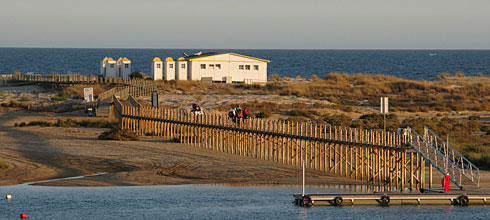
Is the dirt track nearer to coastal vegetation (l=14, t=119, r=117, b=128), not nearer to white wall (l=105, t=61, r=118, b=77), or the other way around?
coastal vegetation (l=14, t=119, r=117, b=128)

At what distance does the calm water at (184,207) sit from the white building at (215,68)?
4694 cm

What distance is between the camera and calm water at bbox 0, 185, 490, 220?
2512 centimetres

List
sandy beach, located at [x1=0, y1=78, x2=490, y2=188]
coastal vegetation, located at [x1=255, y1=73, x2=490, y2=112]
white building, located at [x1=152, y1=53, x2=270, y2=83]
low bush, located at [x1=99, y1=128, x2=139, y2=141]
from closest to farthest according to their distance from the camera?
sandy beach, located at [x1=0, y1=78, x2=490, y2=188]
low bush, located at [x1=99, y1=128, x2=139, y2=141]
coastal vegetation, located at [x1=255, y1=73, x2=490, y2=112]
white building, located at [x1=152, y1=53, x2=270, y2=83]

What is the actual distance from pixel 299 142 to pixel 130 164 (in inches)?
305

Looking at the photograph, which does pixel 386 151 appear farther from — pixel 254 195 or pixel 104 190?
pixel 104 190

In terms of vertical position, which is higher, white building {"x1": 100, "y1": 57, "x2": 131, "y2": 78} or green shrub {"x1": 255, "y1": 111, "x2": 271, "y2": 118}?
white building {"x1": 100, "y1": 57, "x2": 131, "y2": 78}

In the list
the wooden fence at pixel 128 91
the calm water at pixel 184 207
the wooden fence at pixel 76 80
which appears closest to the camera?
the calm water at pixel 184 207

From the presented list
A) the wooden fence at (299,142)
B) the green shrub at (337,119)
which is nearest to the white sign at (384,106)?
the wooden fence at (299,142)

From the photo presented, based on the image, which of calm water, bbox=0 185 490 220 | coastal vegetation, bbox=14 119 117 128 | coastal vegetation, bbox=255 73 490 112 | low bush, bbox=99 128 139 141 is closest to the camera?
calm water, bbox=0 185 490 220

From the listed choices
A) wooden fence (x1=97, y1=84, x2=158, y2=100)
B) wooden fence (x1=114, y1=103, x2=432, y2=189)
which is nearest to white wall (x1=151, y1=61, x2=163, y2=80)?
wooden fence (x1=97, y1=84, x2=158, y2=100)

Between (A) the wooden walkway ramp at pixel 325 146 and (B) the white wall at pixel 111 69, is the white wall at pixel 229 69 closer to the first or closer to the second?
(B) the white wall at pixel 111 69

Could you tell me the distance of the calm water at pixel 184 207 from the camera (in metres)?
25.1

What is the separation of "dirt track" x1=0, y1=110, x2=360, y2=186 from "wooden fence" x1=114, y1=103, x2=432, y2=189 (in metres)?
0.74

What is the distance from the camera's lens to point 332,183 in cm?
3016
